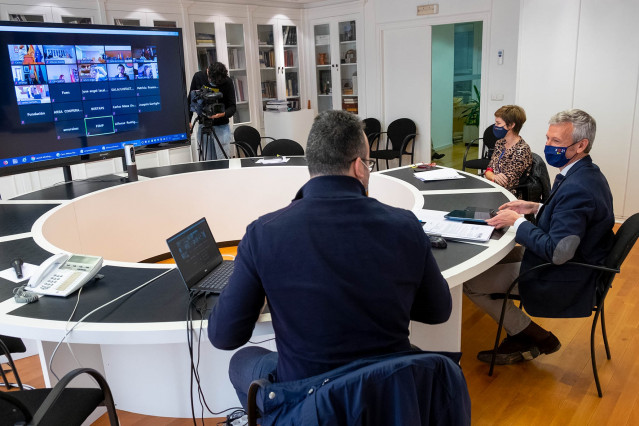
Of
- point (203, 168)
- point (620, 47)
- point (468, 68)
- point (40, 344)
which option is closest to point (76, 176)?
point (203, 168)

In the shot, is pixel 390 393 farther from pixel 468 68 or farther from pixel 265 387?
pixel 468 68

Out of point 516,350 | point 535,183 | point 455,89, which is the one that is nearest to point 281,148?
point 535,183

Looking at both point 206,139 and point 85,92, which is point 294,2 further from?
point 85,92

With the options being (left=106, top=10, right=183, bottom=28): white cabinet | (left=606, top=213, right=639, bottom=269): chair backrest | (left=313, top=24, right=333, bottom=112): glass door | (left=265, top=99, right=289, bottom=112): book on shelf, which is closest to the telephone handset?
(left=606, top=213, right=639, bottom=269): chair backrest

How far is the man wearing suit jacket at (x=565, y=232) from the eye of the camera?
7.73 ft

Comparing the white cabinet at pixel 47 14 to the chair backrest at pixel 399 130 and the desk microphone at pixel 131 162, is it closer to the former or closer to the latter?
the desk microphone at pixel 131 162

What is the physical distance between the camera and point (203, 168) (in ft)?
15.0

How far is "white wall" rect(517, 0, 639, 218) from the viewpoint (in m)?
4.92

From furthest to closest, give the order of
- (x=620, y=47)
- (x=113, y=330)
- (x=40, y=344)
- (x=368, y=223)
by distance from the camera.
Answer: (x=620, y=47) < (x=40, y=344) < (x=113, y=330) < (x=368, y=223)

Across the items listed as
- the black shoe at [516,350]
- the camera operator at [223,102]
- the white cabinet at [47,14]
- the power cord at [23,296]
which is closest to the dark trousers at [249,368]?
the power cord at [23,296]

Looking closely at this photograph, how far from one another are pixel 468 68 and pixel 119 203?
7308 millimetres

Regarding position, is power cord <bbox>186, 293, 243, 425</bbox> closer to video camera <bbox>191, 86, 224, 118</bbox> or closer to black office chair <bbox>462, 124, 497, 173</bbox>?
video camera <bbox>191, 86, 224, 118</bbox>

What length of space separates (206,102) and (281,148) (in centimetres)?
97

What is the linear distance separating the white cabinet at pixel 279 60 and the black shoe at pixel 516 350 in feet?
19.0
